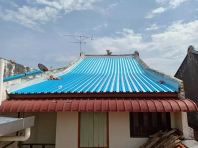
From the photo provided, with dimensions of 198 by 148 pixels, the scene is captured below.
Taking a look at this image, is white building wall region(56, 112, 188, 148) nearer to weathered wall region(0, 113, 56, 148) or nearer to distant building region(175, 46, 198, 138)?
weathered wall region(0, 113, 56, 148)

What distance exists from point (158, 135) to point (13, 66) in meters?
8.47

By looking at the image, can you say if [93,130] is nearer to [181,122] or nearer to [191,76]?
[181,122]

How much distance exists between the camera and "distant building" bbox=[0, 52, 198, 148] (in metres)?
9.14

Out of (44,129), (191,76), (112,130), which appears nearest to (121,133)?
(112,130)

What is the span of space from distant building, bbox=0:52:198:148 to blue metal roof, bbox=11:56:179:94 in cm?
5

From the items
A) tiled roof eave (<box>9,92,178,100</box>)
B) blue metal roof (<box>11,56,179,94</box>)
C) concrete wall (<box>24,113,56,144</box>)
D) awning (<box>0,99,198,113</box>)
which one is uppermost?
blue metal roof (<box>11,56,179,94</box>)

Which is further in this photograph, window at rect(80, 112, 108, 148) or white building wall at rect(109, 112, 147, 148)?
window at rect(80, 112, 108, 148)

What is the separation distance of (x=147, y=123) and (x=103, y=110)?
2.25m

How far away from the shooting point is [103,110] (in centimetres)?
903

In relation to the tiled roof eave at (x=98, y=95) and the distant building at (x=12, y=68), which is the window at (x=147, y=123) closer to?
the tiled roof eave at (x=98, y=95)

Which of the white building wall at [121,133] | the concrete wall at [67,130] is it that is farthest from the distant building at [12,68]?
the white building wall at [121,133]

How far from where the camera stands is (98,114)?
10195 mm

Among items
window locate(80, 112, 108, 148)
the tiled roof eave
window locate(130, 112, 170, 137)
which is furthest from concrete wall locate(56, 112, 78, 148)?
window locate(130, 112, 170, 137)

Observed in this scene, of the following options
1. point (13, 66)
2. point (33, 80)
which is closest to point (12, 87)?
point (33, 80)
